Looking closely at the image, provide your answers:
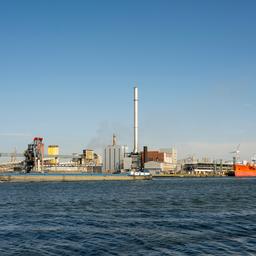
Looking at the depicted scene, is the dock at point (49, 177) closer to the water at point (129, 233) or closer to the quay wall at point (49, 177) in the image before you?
the quay wall at point (49, 177)

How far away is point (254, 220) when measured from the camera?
37.9 m

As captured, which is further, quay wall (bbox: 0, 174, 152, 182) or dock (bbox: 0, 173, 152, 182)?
dock (bbox: 0, 173, 152, 182)

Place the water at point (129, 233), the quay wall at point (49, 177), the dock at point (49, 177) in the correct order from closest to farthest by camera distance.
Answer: the water at point (129, 233)
the quay wall at point (49, 177)
the dock at point (49, 177)

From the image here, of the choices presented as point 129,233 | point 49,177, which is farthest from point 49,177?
point 129,233

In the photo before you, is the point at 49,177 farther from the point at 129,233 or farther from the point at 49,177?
the point at 129,233

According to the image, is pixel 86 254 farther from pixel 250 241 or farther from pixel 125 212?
pixel 125 212

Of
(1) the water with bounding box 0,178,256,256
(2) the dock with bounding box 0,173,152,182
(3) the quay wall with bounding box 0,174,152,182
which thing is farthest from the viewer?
(2) the dock with bounding box 0,173,152,182

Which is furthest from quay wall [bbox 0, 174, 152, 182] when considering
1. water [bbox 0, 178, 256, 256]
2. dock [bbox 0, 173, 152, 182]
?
water [bbox 0, 178, 256, 256]

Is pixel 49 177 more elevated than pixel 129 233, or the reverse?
pixel 129 233

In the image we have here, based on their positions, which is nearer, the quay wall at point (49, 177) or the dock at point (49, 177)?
the quay wall at point (49, 177)

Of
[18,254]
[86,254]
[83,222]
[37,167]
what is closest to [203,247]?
[86,254]

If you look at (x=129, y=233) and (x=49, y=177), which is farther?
(x=49, y=177)

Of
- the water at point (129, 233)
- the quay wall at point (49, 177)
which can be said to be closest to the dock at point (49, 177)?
the quay wall at point (49, 177)

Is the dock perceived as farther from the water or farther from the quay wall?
the water
